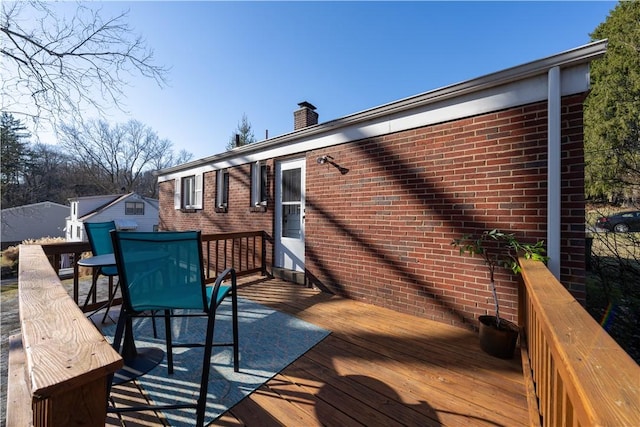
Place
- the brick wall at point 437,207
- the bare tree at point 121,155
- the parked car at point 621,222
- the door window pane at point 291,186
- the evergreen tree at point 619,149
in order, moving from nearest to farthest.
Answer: the brick wall at point 437,207, the parked car at point 621,222, the evergreen tree at point 619,149, the door window pane at point 291,186, the bare tree at point 121,155

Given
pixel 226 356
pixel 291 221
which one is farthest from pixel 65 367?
pixel 291 221

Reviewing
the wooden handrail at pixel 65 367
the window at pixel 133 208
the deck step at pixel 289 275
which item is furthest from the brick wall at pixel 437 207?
the window at pixel 133 208

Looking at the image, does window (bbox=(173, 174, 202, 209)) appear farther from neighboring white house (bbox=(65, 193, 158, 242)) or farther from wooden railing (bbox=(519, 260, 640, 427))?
neighboring white house (bbox=(65, 193, 158, 242))

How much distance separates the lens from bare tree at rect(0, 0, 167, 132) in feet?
18.1

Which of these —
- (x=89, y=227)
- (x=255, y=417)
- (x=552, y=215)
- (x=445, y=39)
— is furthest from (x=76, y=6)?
(x=552, y=215)

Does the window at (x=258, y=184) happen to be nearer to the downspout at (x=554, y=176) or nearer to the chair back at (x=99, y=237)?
the chair back at (x=99, y=237)

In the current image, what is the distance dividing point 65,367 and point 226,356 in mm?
1956

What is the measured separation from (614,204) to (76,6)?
10.4m

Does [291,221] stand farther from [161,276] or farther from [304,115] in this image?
[161,276]

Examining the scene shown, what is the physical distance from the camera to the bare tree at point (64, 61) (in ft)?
18.1

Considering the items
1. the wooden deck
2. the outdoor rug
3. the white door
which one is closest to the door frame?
the white door

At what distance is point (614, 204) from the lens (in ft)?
12.3

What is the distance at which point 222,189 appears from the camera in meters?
6.41

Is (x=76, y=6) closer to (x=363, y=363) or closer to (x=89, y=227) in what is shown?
(x=89, y=227)
